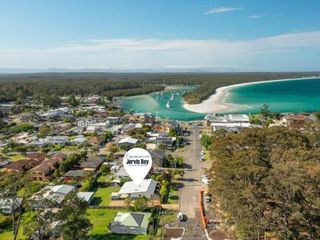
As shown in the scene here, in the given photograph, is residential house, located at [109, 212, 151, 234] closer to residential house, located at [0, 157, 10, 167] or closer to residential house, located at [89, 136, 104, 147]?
residential house, located at [0, 157, 10, 167]

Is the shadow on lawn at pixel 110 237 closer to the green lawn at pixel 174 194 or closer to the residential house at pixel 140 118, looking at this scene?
the green lawn at pixel 174 194

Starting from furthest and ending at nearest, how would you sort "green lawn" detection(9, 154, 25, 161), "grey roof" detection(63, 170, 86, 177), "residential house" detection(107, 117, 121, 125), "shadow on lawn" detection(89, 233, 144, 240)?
"residential house" detection(107, 117, 121, 125), "green lawn" detection(9, 154, 25, 161), "grey roof" detection(63, 170, 86, 177), "shadow on lawn" detection(89, 233, 144, 240)

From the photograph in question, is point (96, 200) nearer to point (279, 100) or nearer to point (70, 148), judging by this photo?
point (70, 148)

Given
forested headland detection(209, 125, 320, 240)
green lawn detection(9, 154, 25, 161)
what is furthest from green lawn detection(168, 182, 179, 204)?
green lawn detection(9, 154, 25, 161)

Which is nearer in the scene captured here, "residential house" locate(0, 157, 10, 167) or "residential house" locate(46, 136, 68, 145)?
"residential house" locate(0, 157, 10, 167)

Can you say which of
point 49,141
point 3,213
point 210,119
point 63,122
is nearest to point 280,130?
point 3,213

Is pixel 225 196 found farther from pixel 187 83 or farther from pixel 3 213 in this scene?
pixel 187 83
